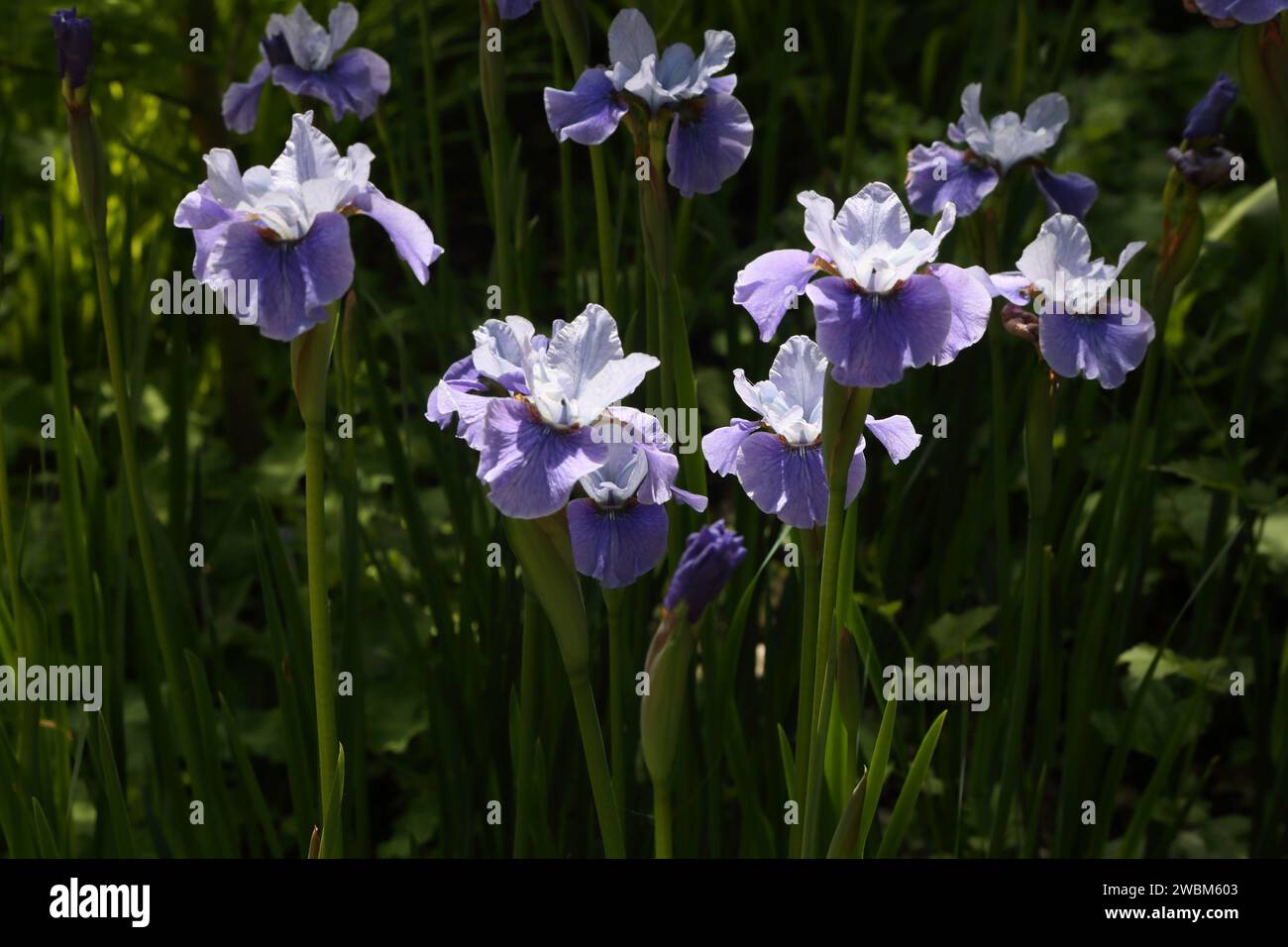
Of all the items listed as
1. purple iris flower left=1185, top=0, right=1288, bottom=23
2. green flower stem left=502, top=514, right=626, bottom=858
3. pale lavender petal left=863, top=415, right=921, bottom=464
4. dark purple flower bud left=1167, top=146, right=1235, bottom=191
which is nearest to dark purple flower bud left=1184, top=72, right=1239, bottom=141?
dark purple flower bud left=1167, top=146, right=1235, bottom=191

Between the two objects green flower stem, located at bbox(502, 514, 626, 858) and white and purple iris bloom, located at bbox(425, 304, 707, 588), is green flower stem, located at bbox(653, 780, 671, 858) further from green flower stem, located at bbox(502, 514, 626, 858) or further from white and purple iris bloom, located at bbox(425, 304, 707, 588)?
white and purple iris bloom, located at bbox(425, 304, 707, 588)

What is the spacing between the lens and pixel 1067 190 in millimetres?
1665

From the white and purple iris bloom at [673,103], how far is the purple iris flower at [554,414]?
379 millimetres

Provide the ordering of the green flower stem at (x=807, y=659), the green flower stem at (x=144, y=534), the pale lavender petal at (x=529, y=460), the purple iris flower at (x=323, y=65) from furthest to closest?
the purple iris flower at (x=323, y=65) < the green flower stem at (x=144, y=534) < the green flower stem at (x=807, y=659) < the pale lavender petal at (x=529, y=460)

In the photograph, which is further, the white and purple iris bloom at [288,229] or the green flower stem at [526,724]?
the green flower stem at [526,724]

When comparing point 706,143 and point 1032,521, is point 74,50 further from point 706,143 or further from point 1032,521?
point 1032,521

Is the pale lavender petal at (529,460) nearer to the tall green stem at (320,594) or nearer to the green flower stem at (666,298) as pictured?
the tall green stem at (320,594)

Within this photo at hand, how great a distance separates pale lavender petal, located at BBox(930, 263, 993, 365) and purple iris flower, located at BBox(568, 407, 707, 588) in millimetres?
227

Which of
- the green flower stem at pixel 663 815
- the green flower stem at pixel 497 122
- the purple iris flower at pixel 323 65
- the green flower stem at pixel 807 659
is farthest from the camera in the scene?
the purple iris flower at pixel 323 65

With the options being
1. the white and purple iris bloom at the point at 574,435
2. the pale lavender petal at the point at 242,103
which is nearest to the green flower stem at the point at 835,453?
the white and purple iris bloom at the point at 574,435

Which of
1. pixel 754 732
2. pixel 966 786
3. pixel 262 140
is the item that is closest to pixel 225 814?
pixel 754 732

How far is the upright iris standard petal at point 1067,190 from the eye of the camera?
5.43 feet

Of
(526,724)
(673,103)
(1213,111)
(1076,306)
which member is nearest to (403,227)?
(673,103)

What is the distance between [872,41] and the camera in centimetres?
349
